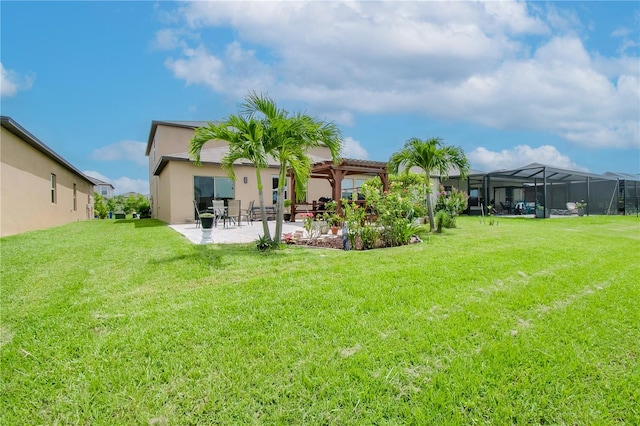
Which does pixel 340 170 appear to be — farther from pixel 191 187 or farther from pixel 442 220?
pixel 191 187

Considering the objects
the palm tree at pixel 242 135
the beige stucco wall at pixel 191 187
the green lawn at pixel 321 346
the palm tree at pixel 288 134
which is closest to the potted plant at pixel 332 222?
the palm tree at pixel 288 134

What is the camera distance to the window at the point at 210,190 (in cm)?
1549

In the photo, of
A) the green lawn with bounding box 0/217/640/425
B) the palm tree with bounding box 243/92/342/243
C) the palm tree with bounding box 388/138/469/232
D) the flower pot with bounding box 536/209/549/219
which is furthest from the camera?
the flower pot with bounding box 536/209/549/219

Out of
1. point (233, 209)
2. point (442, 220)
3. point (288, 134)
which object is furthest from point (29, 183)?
point (442, 220)

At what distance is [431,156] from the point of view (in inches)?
416

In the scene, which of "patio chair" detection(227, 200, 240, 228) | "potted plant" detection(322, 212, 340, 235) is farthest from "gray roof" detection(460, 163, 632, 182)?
"patio chair" detection(227, 200, 240, 228)

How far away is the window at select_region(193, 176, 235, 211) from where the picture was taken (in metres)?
15.5

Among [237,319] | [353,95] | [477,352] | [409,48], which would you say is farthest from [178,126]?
[477,352]

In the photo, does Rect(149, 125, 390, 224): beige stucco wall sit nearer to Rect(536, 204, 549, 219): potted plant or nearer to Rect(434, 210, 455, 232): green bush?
Rect(434, 210, 455, 232): green bush

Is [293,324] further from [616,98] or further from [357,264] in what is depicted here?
[616,98]

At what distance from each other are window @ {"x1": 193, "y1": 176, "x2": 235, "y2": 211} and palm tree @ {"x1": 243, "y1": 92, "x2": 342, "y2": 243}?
30.3 ft

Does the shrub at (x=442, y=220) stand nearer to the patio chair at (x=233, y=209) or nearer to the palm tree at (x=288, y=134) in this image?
the palm tree at (x=288, y=134)

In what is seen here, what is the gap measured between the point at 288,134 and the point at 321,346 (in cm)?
529

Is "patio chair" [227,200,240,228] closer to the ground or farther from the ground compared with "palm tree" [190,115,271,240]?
closer to the ground
